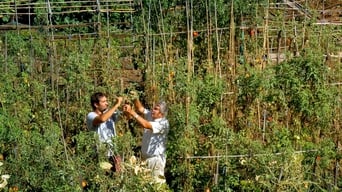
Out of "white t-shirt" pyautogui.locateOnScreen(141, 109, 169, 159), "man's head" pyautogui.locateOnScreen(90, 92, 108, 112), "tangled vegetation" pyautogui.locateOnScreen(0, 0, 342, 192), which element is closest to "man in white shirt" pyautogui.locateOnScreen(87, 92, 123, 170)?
"man's head" pyautogui.locateOnScreen(90, 92, 108, 112)

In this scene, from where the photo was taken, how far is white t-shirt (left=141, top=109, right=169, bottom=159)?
505 cm

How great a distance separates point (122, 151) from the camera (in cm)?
455

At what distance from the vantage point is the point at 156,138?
5.10 meters

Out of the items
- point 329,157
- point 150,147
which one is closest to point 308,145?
point 329,157

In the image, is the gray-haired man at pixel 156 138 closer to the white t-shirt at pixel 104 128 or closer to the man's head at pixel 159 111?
the man's head at pixel 159 111

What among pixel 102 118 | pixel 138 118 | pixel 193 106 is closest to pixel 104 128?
pixel 102 118

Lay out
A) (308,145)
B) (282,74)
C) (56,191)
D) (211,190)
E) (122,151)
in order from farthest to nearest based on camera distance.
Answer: (282,74)
(308,145)
(211,190)
(122,151)
(56,191)

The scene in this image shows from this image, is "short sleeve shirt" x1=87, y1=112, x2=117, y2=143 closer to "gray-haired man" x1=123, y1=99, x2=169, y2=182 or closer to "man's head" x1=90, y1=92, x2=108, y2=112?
"man's head" x1=90, y1=92, x2=108, y2=112

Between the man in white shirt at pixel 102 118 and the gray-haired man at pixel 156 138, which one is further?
the gray-haired man at pixel 156 138

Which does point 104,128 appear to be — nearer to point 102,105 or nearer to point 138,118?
point 102,105

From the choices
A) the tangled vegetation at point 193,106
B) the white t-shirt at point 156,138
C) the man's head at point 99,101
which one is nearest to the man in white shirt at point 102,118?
the man's head at point 99,101

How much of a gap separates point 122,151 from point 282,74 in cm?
184

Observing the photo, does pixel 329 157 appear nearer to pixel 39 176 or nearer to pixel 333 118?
pixel 333 118

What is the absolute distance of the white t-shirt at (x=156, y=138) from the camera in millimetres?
5047
